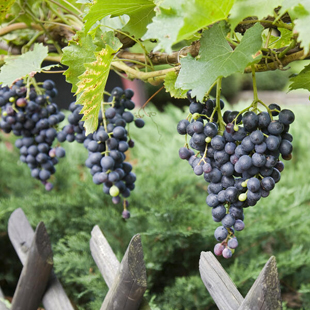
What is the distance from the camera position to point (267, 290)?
54 centimetres

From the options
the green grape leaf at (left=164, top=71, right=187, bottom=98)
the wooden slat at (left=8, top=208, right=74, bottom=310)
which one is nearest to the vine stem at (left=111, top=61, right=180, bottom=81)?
the green grape leaf at (left=164, top=71, right=187, bottom=98)

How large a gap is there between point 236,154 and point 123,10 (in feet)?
0.80

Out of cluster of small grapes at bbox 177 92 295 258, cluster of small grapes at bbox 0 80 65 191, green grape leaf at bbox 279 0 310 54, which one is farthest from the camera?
cluster of small grapes at bbox 0 80 65 191

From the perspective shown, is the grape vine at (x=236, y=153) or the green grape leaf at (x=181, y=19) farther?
the grape vine at (x=236, y=153)

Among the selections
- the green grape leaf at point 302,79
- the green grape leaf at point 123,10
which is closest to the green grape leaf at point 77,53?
the green grape leaf at point 123,10

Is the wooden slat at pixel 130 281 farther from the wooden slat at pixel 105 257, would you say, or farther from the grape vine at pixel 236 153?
the grape vine at pixel 236 153

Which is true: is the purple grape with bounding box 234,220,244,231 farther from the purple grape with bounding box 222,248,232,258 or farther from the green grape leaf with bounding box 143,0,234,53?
the green grape leaf with bounding box 143,0,234,53

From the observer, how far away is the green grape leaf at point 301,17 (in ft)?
1.05

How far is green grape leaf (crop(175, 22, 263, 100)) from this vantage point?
414 millimetres

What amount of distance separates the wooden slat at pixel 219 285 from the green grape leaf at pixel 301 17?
0.45 metres

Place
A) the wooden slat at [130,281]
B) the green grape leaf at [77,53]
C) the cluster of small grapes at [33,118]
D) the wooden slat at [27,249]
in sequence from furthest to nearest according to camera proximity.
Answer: the wooden slat at [27,249] < the cluster of small grapes at [33,118] < the wooden slat at [130,281] < the green grape leaf at [77,53]

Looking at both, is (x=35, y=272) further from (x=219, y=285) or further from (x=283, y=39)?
(x=283, y=39)

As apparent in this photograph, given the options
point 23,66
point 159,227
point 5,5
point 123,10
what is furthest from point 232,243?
point 159,227

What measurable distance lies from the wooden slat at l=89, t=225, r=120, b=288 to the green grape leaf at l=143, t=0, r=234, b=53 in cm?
60
